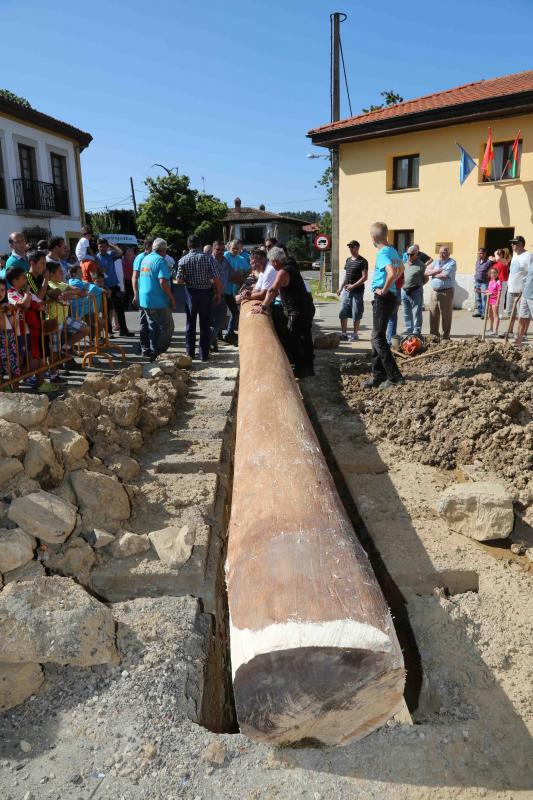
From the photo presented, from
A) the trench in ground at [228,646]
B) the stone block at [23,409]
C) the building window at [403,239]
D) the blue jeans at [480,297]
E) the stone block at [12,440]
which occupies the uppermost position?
the building window at [403,239]

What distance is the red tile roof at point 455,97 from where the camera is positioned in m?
13.0

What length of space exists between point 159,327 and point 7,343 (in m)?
2.06

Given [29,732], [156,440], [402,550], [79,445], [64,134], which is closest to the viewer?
[29,732]

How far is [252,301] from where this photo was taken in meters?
6.80

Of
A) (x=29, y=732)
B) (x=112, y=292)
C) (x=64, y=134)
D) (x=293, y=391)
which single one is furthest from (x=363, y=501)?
(x=64, y=134)

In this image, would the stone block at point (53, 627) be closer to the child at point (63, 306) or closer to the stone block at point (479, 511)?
the stone block at point (479, 511)

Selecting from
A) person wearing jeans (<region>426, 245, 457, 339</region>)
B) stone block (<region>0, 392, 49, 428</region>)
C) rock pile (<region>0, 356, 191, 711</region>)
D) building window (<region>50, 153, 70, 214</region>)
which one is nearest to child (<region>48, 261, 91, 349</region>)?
rock pile (<region>0, 356, 191, 711</region>)

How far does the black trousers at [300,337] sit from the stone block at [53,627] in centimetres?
439

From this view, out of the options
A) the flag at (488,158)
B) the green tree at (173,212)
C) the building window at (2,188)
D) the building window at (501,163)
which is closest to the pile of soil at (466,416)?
the flag at (488,158)

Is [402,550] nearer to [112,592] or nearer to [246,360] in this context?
[112,592]

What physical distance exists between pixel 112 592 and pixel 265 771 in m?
1.26

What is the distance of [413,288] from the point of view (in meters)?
8.23

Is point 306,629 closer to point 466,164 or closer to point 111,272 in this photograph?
point 111,272

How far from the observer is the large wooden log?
5.60ft
